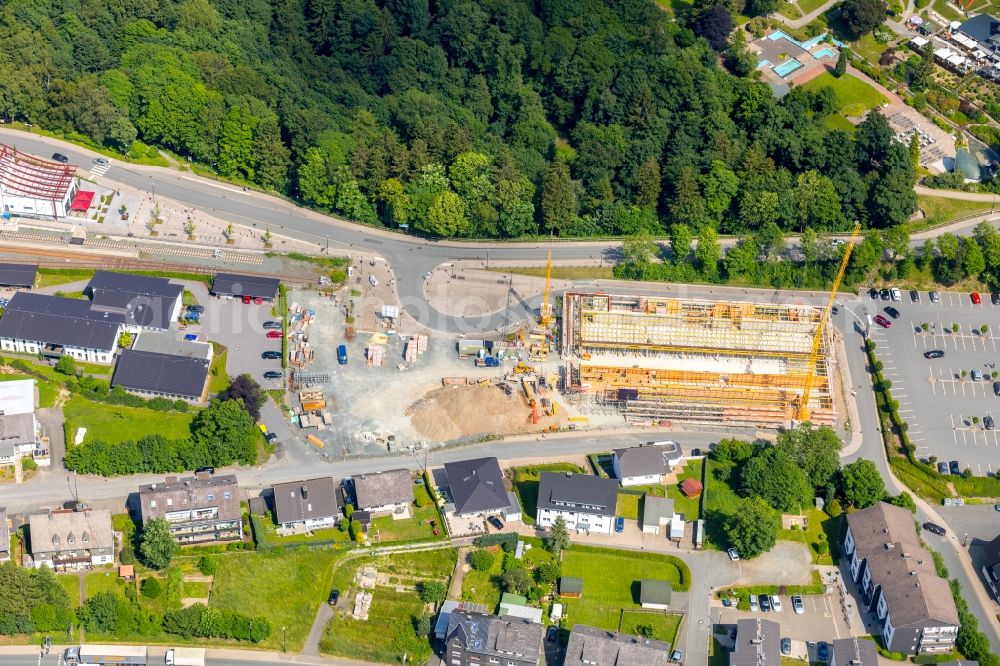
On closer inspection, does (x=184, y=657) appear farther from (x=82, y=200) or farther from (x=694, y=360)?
(x=82, y=200)

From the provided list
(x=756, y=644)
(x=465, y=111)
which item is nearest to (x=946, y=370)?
(x=756, y=644)

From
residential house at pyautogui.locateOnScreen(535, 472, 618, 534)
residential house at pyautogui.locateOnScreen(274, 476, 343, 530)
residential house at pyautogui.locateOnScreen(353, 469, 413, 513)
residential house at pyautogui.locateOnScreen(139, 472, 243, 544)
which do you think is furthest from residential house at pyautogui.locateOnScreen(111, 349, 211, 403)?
residential house at pyautogui.locateOnScreen(535, 472, 618, 534)

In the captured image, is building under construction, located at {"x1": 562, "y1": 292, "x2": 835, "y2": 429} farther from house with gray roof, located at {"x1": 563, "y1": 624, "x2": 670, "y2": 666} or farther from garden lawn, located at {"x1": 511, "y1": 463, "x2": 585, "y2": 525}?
house with gray roof, located at {"x1": 563, "y1": 624, "x2": 670, "y2": 666}

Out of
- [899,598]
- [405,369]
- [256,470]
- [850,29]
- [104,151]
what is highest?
[850,29]

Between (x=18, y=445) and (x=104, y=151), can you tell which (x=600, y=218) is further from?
(x=18, y=445)

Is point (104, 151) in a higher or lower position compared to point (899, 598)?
higher

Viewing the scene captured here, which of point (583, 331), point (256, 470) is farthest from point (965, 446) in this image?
point (256, 470)
